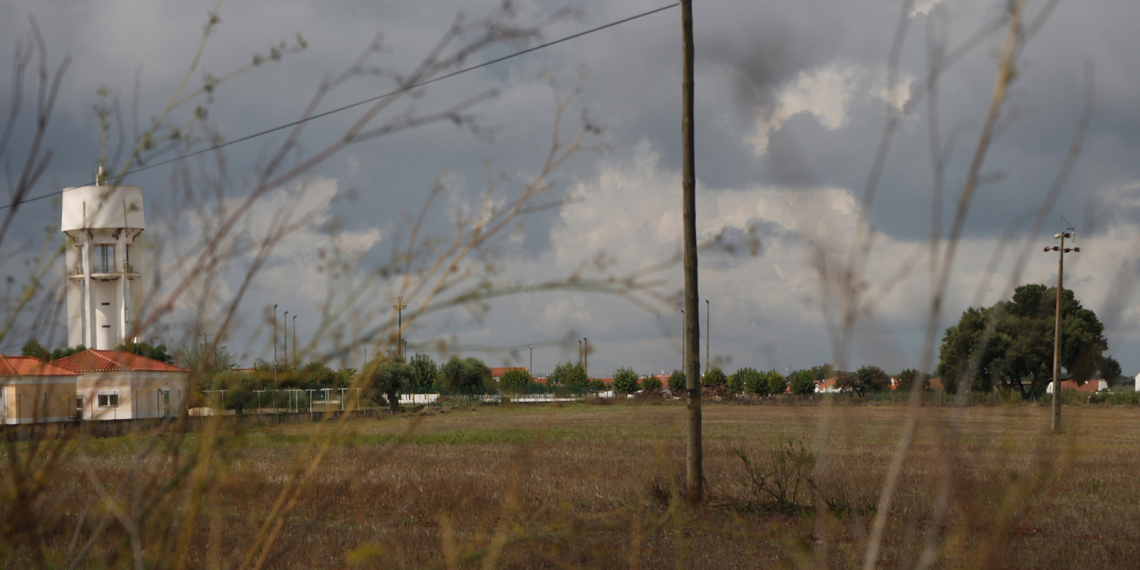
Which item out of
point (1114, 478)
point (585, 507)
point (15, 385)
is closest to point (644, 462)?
point (585, 507)

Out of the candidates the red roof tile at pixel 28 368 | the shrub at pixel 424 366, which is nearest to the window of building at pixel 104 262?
the shrub at pixel 424 366

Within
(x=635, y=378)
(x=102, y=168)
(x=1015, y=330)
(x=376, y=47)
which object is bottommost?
(x=635, y=378)

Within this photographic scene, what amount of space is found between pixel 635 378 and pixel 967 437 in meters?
91.9

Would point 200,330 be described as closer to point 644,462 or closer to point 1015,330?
point 1015,330

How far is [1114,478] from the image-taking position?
13172 millimetres

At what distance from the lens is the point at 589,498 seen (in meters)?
9.81

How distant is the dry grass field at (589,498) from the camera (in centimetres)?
116

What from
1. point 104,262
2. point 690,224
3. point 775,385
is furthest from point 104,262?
point 775,385

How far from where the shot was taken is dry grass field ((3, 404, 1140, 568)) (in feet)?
3.79

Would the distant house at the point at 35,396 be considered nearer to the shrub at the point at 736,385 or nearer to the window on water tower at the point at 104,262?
the window on water tower at the point at 104,262

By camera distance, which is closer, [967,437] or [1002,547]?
[1002,547]

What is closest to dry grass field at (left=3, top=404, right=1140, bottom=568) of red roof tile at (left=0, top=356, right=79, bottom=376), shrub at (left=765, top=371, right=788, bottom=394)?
red roof tile at (left=0, top=356, right=79, bottom=376)

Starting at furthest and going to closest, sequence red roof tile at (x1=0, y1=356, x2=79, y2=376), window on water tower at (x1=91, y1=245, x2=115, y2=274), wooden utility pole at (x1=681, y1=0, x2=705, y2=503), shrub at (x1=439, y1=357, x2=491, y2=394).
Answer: window on water tower at (x1=91, y1=245, x2=115, y2=274) < wooden utility pole at (x1=681, y1=0, x2=705, y2=503) < red roof tile at (x1=0, y1=356, x2=79, y2=376) < shrub at (x1=439, y1=357, x2=491, y2=394)

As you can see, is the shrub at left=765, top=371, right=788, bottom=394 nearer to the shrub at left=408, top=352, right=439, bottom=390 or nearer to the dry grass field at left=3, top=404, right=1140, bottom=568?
the dry grass field at left=3, top=404, right=1140, bottom=568
